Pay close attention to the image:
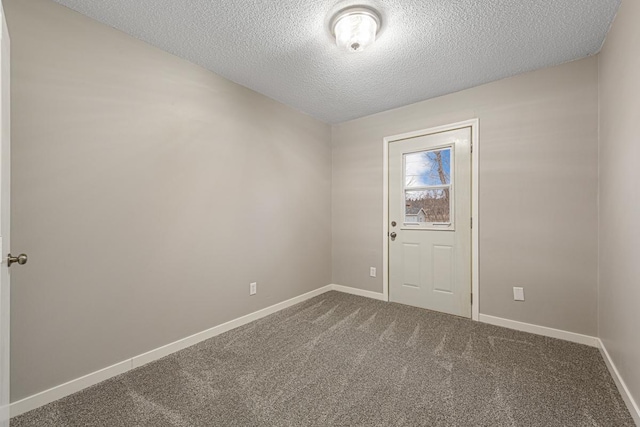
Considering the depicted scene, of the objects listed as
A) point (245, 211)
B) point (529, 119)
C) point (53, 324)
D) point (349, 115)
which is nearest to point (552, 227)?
point (529, 119)

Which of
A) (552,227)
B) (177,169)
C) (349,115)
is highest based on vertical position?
(349,115)

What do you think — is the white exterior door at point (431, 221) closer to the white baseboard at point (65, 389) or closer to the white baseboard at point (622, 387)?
the white baseboard at point (622, 387)

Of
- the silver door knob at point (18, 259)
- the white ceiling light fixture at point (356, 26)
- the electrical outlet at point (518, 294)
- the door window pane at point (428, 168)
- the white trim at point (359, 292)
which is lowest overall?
the white trim at point (359, 292)

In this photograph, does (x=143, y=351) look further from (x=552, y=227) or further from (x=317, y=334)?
(x=552, y=227)

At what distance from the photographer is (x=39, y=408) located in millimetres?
1587

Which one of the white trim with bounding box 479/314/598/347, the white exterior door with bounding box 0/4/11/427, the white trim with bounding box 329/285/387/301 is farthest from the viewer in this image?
the white trim with bounding box 329/285/387/301

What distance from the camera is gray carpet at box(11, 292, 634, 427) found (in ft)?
4.93

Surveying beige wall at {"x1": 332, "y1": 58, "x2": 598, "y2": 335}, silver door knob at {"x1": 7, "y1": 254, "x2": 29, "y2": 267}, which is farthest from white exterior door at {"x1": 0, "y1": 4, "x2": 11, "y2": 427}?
beige wall at {"x1": 332, "y1": 58, "x2": 598, "y2": 335}

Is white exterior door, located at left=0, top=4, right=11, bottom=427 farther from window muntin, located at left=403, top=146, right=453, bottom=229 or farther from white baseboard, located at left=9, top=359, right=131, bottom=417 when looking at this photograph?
window muntin, located at left=403, top=146, right=453, bottom=229

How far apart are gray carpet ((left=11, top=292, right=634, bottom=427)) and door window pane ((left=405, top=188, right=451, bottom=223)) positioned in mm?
1204

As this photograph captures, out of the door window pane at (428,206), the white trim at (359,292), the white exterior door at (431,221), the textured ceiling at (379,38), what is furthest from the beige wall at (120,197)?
the door window pane at (428,206)

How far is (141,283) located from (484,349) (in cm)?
278

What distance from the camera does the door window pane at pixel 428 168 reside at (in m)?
3.06

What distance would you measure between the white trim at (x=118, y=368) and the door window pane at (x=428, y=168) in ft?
7.49
